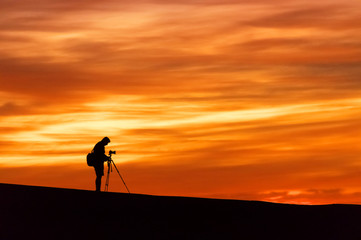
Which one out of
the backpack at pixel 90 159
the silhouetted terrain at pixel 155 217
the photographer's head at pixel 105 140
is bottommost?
the silhouetted terrain at pixel 155 217

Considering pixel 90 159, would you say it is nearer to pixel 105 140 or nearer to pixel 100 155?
pixel 100 155

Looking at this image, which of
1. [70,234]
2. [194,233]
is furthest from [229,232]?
[70,234]

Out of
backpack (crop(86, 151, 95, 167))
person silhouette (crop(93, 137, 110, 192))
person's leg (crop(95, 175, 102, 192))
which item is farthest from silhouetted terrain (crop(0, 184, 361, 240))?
backpack (crop(86, 151, 95, 167))

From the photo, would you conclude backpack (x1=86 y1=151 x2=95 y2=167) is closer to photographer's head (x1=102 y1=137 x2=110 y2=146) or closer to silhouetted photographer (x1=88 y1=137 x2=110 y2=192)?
silhouetted photographer (x1=88 y1=137 x2=110 y2=192)

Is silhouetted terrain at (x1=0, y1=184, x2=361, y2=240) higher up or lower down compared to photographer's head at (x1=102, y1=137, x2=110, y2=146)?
lower down

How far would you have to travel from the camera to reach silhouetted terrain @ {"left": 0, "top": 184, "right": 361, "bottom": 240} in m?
25.4

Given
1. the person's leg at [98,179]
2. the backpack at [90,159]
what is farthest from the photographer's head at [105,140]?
the person's leg at [98,179]

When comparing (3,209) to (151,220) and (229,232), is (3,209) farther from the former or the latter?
(229,232)

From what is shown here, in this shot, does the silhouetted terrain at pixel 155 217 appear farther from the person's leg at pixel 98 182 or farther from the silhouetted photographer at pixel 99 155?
the silhouetted photographer at pixel 99 155

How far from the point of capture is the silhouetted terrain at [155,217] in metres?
25.4

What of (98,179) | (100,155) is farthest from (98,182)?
(100,155)

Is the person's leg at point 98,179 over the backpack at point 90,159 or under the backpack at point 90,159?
under

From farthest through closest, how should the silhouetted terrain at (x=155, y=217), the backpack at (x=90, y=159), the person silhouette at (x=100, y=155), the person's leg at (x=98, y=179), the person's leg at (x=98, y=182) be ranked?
the person's leg at (x=98, y=182) → the person's leg at (x=98, y=179) → the person silhouette at (x=100, y=155) → the backpack at (x=90, y=159) → the silhouetted terrain at (x=155, y=217)

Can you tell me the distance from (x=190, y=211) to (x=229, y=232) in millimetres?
2540
